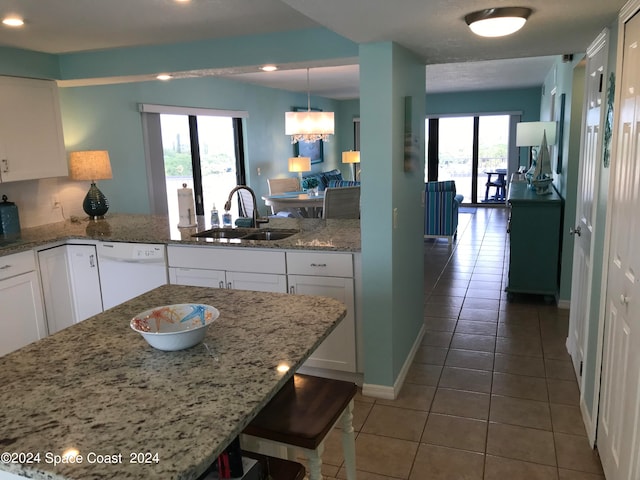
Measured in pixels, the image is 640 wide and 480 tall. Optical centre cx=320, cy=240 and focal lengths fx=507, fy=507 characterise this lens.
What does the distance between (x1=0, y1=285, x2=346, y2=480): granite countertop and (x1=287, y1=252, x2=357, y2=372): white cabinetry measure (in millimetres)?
1074

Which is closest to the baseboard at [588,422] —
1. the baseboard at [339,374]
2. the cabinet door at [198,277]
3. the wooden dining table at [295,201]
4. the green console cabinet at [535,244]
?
the baseboard at [339,374]

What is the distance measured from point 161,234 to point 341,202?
2272mm

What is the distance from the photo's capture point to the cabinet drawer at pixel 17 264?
322 centimetres

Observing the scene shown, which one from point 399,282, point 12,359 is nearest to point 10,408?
point 12,359

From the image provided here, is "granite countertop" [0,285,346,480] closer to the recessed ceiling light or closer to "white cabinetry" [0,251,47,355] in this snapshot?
"white cabinetry" [0,251,47,355]

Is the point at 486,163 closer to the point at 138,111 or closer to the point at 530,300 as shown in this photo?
the point at 530,300

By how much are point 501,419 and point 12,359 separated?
2349 millimetres

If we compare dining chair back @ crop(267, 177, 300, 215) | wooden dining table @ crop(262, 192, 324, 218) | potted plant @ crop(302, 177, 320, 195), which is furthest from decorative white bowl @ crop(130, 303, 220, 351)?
potted plant @ crop(302, 177, 320, 195)

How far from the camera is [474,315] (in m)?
4.32

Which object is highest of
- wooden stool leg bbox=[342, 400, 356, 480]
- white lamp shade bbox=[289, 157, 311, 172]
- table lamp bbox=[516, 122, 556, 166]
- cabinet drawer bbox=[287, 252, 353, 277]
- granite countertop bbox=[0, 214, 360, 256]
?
table lamp bbox=[516, 122, 556, 166]

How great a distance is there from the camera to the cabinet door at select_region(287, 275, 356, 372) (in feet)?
9.96

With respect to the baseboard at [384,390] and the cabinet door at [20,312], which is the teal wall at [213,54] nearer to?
the cabinet door at [20,312]

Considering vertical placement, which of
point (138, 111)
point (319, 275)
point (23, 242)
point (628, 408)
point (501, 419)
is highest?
point (138, 111)

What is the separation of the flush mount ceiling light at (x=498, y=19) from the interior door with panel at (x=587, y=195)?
63cm
